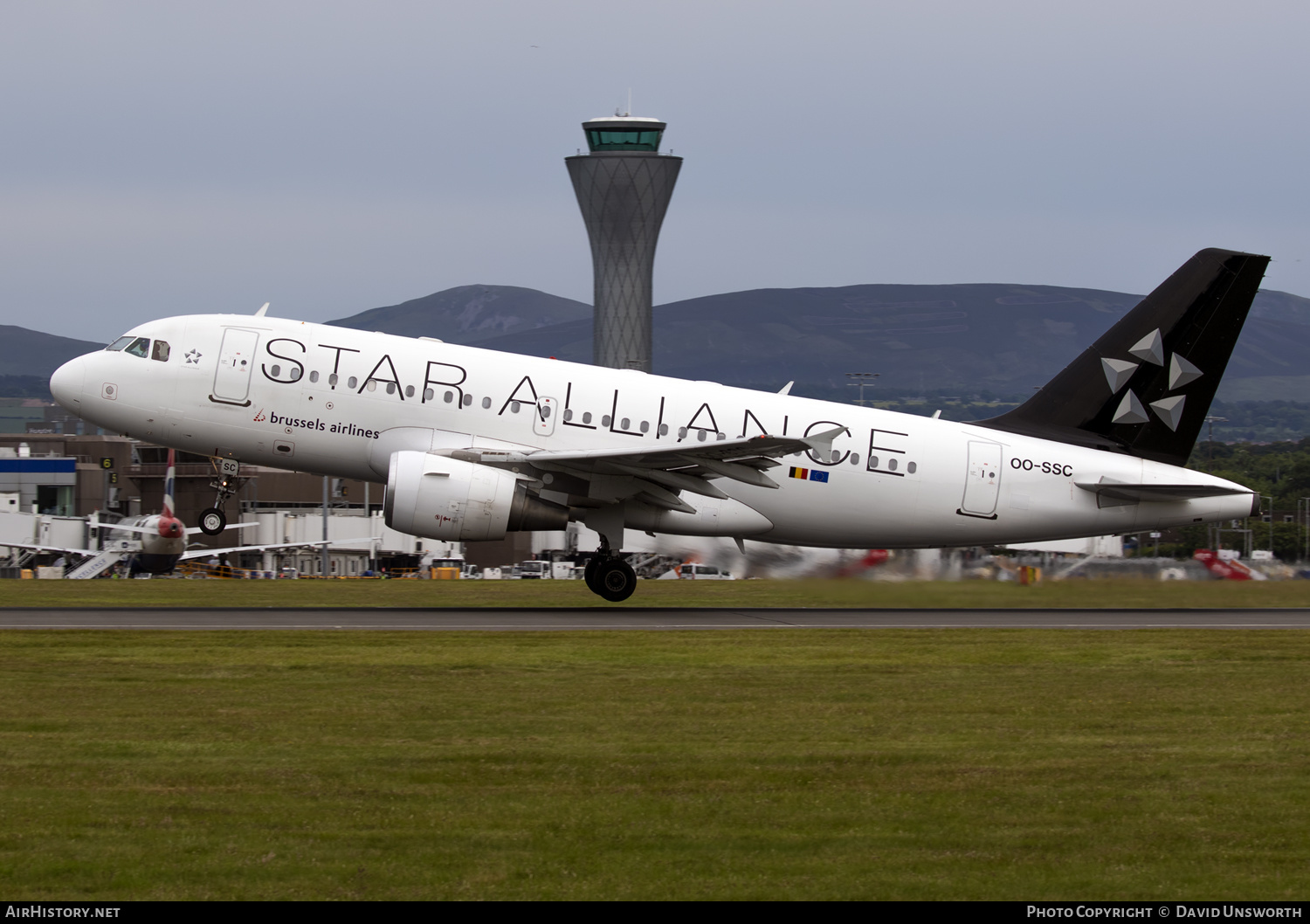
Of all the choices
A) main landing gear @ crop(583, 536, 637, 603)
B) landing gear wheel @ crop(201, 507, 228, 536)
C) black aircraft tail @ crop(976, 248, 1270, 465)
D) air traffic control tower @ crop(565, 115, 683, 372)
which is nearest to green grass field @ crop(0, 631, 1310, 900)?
landing gear wheel @ crop(201, 507, 228, 536)

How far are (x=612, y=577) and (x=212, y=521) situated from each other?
24.3ft

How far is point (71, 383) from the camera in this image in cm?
2738

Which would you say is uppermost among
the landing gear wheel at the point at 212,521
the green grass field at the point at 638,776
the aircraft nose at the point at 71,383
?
the aircraft nose at the point at 71,383

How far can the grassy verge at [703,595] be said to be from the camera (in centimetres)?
2728

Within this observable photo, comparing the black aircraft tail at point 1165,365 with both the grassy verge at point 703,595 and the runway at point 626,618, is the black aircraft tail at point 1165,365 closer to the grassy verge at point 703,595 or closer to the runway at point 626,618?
the grassy verge at point 703,595

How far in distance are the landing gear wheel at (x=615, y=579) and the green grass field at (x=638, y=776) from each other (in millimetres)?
8448

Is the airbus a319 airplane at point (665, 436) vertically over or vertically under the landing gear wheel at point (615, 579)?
over

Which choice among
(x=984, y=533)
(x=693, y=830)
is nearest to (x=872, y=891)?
(x=693, y=830)

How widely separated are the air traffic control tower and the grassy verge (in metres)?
140

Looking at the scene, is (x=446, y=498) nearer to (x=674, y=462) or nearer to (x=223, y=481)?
(x=674, y=462)

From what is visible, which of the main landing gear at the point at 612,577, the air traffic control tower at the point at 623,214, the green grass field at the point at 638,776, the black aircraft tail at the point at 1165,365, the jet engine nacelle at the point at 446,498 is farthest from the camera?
the air traffic control tower at the point at 623,214

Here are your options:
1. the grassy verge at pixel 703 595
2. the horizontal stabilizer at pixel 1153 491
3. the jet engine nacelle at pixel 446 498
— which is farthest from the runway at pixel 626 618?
the horizontal stabilizer at pixel 1153 491

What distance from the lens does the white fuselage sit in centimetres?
2655

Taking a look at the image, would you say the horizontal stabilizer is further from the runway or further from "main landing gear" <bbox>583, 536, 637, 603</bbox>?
"main landing gear" <bbox>583, 536, 637, 603</bbox>
